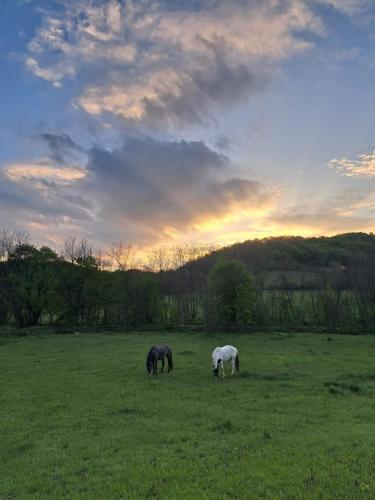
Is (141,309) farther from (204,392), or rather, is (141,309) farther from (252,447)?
(252,447)

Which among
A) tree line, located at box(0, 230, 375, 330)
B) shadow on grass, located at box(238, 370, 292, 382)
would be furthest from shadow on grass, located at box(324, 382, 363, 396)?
tree line, located at box(0, 230, 375, 330)

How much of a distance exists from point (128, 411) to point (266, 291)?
40.3 m

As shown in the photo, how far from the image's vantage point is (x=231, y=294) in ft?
142

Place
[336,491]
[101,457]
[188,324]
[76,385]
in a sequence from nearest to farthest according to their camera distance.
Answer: [336,491]
[101,457]
[76,385]
[188,324]

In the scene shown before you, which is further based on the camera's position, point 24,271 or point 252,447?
point 24,271

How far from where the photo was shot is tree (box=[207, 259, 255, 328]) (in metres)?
42.4

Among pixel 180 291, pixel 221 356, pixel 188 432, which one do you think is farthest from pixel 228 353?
pixel 180 291

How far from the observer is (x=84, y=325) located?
46938 mm

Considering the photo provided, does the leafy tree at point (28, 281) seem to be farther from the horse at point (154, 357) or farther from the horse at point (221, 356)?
the horse at point (221, 356)

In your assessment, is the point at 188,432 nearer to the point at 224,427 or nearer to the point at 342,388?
the point at 224,427

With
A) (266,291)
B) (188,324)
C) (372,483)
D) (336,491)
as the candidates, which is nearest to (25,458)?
(336,491)

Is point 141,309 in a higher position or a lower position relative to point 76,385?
higher

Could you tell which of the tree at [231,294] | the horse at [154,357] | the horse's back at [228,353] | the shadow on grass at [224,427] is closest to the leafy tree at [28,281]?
the tree at [231,294]

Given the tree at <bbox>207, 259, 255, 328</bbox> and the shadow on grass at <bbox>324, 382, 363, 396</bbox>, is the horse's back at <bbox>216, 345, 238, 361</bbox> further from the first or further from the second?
the tree at <bbox>207, 259, 255, 328</bbox>
